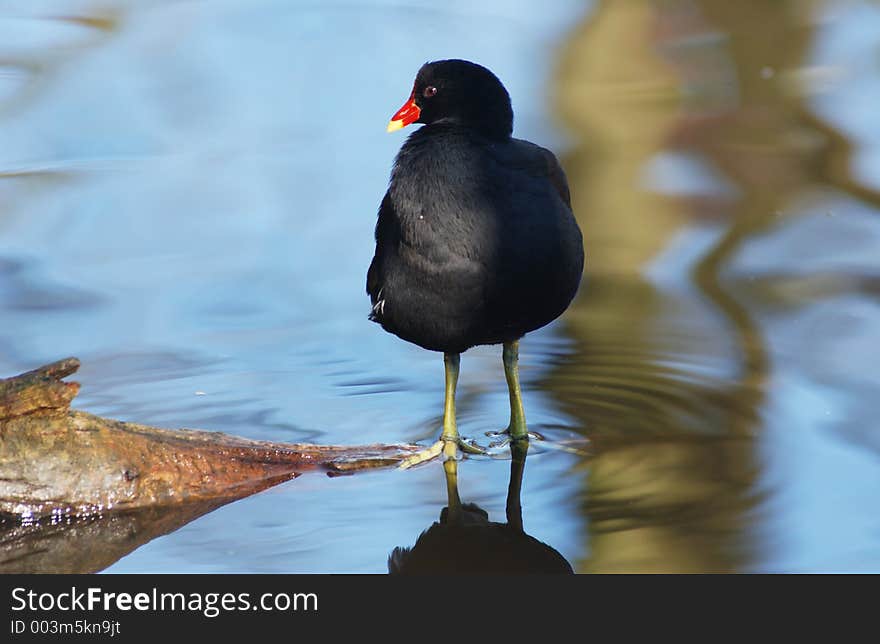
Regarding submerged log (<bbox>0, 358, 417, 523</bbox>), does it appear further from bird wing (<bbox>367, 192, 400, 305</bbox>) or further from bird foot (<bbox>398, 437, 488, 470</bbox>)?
bird wing (<bbox>367, 192, 400, 305</bbox>)

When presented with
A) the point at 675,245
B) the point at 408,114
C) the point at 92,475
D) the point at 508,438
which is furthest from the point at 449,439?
the point at 675,245

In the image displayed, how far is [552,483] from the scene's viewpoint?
495cm

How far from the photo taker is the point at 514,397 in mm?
5414

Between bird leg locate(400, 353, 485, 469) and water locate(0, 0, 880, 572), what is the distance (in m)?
0.08

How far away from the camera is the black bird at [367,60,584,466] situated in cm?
479

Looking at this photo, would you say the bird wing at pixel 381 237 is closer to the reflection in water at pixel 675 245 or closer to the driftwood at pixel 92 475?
the driftwood at pixel 92 475

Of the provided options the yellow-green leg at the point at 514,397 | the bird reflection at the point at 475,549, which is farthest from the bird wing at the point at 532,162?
the bird reflection at the point at 475,549

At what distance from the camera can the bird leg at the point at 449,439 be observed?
516cm

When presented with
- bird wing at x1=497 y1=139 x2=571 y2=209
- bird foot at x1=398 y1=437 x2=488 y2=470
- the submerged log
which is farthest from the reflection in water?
the submerged log

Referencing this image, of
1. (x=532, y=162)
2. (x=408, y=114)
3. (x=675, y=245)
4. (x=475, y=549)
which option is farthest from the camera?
(x=675, y=245)

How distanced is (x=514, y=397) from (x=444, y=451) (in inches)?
15.0

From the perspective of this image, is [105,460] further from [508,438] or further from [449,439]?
[508,438]

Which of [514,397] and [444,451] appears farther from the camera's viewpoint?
[514,397]

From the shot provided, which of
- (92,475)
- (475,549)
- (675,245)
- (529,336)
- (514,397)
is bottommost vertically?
(475,549)
